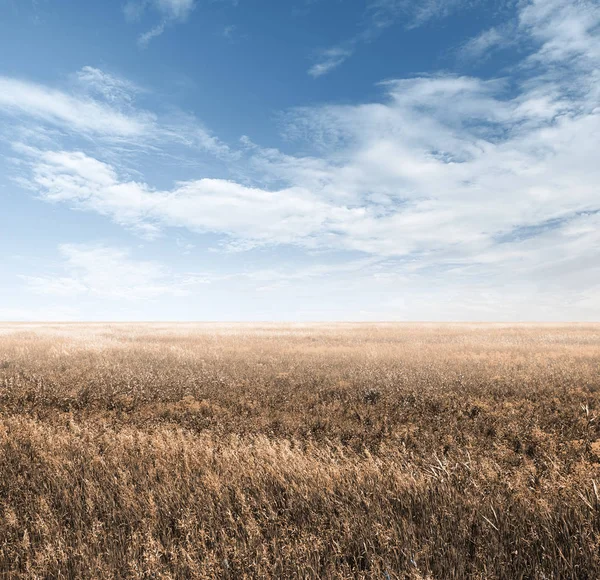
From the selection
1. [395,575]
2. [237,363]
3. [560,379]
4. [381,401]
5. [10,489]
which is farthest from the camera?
[237,363]

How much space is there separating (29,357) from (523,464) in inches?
742

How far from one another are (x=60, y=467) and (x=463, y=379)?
10.6 metres

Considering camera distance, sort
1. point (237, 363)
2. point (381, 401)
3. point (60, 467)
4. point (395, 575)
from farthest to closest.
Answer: point (237, 363)
point (381, 401)
point (60, 467)
point (395, 575)

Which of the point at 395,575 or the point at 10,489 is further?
the point at 10,489

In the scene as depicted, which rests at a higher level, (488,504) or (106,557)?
(488,504)

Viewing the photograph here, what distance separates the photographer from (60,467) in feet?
18.3

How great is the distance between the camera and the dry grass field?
352 cm

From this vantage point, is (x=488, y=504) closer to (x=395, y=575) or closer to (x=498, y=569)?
(x=498, y=569)

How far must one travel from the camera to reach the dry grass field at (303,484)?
11.6 feet

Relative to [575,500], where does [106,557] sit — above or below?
below

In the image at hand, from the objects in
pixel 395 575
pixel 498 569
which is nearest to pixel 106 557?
pixel 395 575

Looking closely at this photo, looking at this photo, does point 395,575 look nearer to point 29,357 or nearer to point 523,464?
point 523,464

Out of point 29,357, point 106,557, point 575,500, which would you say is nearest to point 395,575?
point 575,500

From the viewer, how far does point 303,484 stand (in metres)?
4.73
